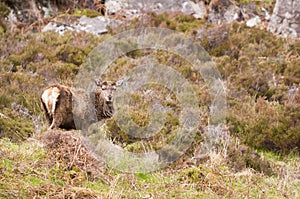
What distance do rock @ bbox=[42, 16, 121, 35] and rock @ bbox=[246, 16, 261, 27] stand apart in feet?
16.8

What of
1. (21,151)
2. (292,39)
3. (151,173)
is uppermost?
(21,151)

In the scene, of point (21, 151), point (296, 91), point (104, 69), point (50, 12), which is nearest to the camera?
point (21, 151)

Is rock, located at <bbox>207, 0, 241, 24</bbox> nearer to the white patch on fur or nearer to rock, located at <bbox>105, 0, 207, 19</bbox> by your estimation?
rock, located at <bbox>105, 0, 207, 19</bbox>

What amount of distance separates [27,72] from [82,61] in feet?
6.44

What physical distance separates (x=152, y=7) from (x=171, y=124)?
35.2 feet

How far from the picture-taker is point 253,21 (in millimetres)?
19344

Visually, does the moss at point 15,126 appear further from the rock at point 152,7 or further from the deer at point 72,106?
the rock at point 152,7

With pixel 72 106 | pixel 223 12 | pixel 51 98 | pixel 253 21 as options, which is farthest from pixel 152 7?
pixel 51 98

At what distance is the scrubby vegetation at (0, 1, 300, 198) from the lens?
18.4ft

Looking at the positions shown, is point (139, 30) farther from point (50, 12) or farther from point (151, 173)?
point (151, 173)

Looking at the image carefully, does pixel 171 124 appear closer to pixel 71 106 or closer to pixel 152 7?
pixel 71 106

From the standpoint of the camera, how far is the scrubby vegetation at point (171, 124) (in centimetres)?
560

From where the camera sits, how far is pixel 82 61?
14.4 metres

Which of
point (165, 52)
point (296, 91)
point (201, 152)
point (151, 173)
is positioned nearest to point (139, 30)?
→ point (165, 52)
